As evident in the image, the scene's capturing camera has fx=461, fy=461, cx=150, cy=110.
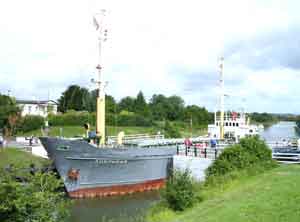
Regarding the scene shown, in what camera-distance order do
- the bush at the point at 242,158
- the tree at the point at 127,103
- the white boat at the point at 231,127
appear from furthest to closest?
the tree at the point at 127,103, the white boat at the point at 231,127, the bush at the point at 242,158

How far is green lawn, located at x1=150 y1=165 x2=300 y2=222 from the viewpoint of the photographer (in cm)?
1140

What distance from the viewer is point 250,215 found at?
1158 cm

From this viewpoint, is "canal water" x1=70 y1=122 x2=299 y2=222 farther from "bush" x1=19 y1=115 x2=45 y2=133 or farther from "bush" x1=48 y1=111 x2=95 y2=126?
"bush" x1=48 y1=111 x2=95 y2=126

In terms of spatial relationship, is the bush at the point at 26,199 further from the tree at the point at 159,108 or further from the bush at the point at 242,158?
the tree at the point at 159,108

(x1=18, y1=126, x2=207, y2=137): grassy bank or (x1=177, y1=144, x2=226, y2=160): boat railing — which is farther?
(x1=18, y1=126, x2=207, y2=137): grassy bank

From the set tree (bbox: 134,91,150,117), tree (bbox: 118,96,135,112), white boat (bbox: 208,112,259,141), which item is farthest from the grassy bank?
tree (bbox: 118,96,135,112)

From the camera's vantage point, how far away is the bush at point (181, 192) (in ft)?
52.0

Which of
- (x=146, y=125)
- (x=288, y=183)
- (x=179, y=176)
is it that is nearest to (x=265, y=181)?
(x=288, y=183)

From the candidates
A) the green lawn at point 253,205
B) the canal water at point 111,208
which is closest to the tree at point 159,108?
the canal water at point 111,208

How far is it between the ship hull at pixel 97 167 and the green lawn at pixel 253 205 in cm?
1284

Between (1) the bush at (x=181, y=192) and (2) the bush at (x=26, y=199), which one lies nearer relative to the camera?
(2) the bush at (x=26, y=199)

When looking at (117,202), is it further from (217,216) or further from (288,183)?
(217,216)

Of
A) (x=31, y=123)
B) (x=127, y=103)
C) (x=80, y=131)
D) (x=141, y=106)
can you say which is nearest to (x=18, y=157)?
(x=80, y=131)

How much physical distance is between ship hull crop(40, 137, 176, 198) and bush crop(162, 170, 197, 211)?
44.1ft
